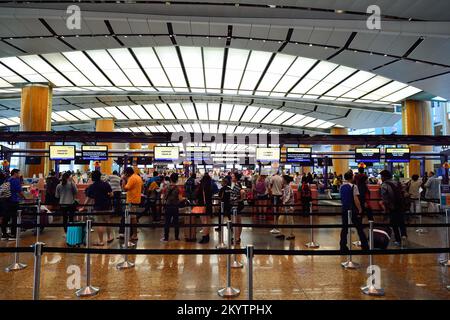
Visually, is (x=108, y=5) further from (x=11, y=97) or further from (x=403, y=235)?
(x=11, y=97)

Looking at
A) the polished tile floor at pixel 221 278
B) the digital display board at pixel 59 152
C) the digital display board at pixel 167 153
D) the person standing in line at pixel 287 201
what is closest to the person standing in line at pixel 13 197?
the polished tile floor at pixel 221 278

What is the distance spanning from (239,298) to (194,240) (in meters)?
3.91

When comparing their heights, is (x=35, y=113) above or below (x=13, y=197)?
above

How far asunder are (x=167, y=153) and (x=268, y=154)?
17.1ft

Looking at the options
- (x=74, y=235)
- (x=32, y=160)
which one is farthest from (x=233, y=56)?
(x=32, y=160)

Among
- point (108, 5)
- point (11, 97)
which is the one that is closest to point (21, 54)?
point (108, 5)

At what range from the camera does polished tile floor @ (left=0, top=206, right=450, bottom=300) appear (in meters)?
4.38

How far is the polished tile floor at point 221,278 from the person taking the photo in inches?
172

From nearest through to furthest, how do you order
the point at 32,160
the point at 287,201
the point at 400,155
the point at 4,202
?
the point at 4,202 < the point at 287,201 < the point at 400,155 < the point at 32,160

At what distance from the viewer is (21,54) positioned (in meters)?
13.3

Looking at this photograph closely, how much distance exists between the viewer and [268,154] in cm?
1470

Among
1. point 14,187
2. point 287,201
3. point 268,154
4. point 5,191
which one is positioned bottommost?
point 287,201

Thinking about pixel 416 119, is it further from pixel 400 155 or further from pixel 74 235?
pixel 74 235

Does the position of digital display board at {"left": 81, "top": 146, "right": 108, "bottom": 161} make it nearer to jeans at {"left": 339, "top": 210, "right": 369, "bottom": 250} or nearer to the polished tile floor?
the polished tile floor
